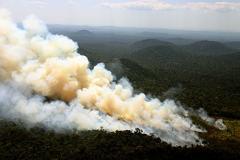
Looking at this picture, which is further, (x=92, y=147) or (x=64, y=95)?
(x=64, y=95)

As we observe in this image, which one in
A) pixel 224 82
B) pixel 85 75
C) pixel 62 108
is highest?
pixel 85 75

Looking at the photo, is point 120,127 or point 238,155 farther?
point 120,127

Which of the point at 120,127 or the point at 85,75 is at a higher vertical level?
the point at 85,75


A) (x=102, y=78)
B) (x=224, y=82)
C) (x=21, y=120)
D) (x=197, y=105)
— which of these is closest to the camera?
(x=21, y=120)

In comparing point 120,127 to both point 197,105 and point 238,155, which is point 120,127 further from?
point 197,105

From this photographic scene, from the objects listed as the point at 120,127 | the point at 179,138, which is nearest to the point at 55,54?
the point at 120,127

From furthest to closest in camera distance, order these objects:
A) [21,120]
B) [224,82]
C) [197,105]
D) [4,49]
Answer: [224,82] → [197,105] → [4,49] → [21,120]
